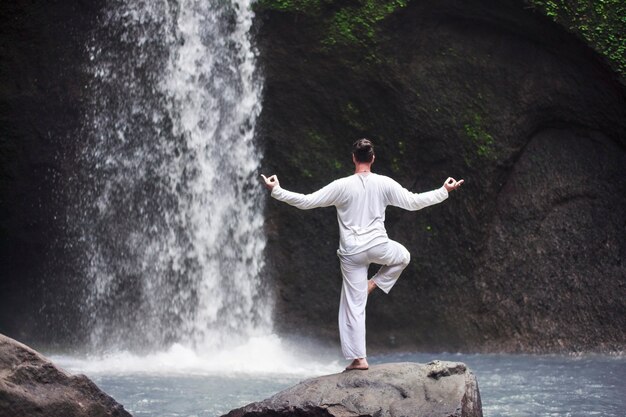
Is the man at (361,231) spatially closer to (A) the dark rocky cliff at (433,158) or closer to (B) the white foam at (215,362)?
(B) the white foam at (215,362)

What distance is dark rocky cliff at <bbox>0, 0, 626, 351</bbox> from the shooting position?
14391 mm

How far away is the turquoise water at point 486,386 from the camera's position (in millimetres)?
9594

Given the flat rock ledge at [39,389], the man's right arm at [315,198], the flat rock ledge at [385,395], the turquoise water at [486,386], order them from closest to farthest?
the flat rock ledge at [39,389], the flat rock ledge at [385,395], the man's right arm at [315,198], the turquoise water at [486,386]

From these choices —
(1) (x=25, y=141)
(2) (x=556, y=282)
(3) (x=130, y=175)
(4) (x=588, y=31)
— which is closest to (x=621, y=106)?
(4) (x=588, y=31)

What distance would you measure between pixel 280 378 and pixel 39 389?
4.87 meters

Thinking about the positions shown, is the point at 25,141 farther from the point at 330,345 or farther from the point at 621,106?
the point at 621,106

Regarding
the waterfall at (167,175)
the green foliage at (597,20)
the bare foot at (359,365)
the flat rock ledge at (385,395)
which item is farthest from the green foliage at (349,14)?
the flat rock ledge at (385,395)

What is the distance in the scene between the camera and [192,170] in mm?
14867

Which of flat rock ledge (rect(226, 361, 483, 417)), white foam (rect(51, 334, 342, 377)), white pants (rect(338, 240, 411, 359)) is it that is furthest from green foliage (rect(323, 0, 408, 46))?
flat rock ledge (rect(226, 361, 483, 417))

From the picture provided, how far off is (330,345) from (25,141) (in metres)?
5.64

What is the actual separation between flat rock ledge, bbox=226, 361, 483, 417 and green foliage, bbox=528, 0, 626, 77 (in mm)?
7777

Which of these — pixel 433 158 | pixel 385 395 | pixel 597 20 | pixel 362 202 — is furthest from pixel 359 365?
pixel 597 20

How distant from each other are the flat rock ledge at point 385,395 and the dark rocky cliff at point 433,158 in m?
7.32

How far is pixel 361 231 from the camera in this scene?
787 cm
